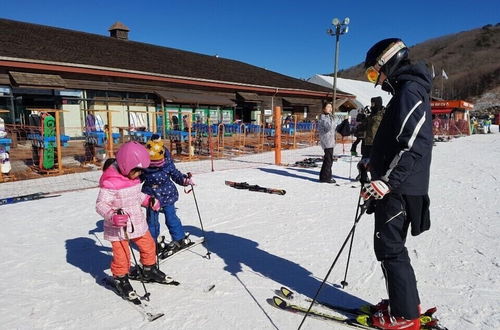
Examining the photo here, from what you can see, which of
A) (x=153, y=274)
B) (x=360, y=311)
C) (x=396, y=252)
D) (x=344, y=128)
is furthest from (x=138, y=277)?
(x=344, y=128)

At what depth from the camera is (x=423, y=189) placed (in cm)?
230

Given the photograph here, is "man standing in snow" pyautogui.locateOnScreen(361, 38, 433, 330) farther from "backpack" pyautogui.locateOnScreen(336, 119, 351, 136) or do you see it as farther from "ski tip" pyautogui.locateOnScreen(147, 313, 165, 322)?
"backpack" pyautogui.locateOnScreen(336, 119, 351, 136)

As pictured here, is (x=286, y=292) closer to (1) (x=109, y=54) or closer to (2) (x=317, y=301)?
(2) (x=317, y=301)

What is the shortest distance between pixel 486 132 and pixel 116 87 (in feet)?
109

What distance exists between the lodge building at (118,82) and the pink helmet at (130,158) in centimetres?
933

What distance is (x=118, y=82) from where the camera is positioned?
15883mm

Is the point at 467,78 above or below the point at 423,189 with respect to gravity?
above

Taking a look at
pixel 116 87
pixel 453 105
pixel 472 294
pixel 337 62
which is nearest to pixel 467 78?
pixel 453 105

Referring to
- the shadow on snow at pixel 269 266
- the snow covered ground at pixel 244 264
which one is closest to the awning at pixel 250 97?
the snow covered ground at pixel 244 264

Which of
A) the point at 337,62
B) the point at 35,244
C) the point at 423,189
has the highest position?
the point at 337,62

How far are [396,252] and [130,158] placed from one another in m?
2.21

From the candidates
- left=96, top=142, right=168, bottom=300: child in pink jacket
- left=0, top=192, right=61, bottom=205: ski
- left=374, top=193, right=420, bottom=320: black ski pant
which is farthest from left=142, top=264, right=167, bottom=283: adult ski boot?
left=0, top=192, right=61, bottom=205: ski

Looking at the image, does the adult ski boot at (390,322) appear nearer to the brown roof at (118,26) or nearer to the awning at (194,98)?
the awning at (194,98)

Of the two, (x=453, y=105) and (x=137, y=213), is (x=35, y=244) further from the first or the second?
(x=453, y=105)
